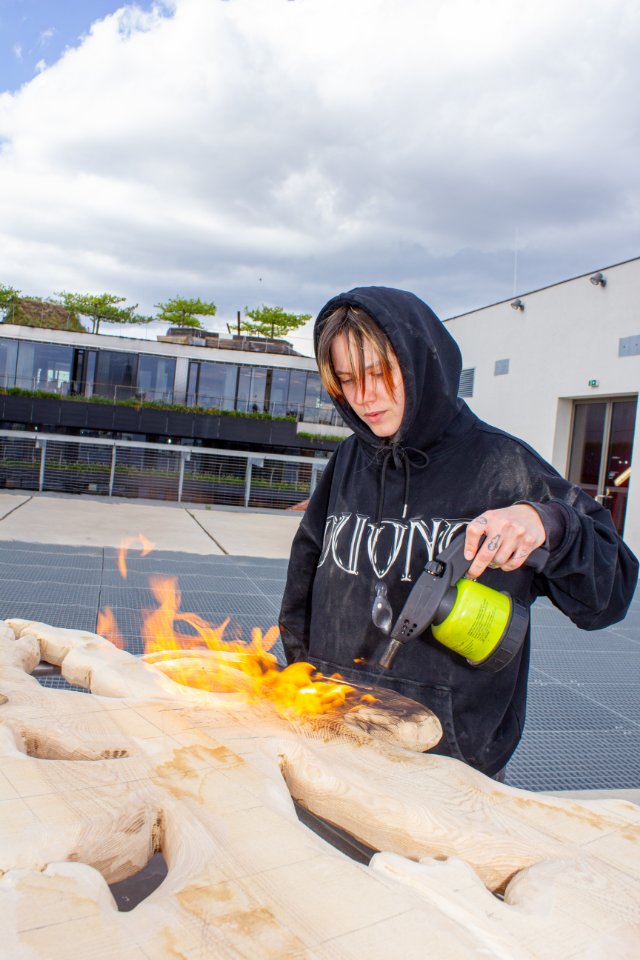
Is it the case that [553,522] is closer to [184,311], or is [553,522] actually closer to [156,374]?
[156,374]

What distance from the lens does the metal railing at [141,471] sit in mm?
15391

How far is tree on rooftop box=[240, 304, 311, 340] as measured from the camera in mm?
41031

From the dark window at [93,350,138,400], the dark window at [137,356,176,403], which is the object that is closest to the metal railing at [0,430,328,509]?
the dark window at [93,350,138,400]

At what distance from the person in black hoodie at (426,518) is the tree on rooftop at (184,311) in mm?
42588

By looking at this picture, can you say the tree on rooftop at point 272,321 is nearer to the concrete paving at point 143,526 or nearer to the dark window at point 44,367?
the dark window at point 44,367

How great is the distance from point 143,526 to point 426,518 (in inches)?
344

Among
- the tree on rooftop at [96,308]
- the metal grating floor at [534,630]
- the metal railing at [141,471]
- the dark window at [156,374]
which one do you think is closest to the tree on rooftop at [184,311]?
the tree on rooftop at [96,308]

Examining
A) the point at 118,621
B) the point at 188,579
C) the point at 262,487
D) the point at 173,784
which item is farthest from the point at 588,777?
the point at 262,487

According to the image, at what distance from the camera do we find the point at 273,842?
1030 mm

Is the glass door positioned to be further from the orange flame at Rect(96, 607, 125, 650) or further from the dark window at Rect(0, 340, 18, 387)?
the dark window at Rect(0, 340, 18, 387)

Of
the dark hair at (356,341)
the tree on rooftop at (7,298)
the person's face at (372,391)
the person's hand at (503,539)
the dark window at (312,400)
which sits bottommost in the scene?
the person's hand at (503,539)

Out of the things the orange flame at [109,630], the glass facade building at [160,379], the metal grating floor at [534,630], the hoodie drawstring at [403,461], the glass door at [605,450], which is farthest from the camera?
the glass facade building at [160,379]

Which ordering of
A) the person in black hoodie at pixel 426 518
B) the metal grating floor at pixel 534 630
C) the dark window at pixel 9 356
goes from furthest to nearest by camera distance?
the dark window at pixel 9 356 → the metal grating floor at pixel 534 630 → the person in black hoodie at pixel 426 518

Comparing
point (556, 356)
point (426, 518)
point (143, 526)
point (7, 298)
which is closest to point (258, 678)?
point (426, 518)
